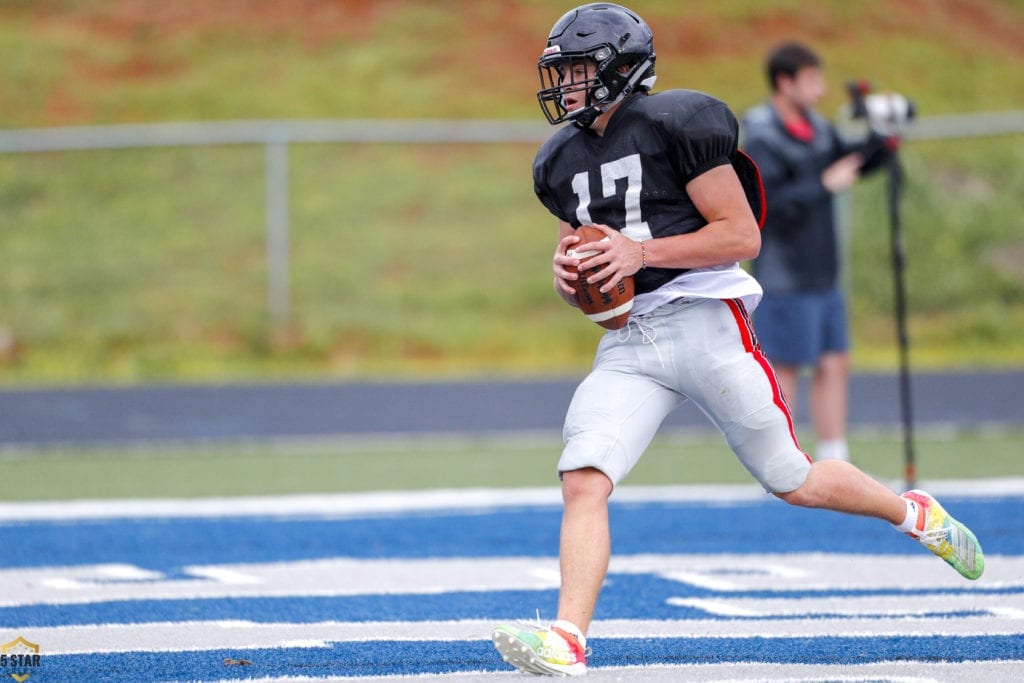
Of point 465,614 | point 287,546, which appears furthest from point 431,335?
point 465,614

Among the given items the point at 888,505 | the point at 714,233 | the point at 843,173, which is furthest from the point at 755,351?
the point at 843,173

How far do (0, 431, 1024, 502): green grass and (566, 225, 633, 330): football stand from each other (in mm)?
4410

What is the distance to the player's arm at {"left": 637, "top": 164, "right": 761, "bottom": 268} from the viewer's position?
4281 mm

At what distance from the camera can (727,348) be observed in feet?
14.3

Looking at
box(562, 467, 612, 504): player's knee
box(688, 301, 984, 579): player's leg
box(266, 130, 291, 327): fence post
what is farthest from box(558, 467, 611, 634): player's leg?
box(266, 130, 291, 327): fence post

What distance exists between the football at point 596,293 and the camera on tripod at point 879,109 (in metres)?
3.97

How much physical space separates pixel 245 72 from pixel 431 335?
8434 mm

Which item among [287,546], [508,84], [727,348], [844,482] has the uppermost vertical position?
[508,84]

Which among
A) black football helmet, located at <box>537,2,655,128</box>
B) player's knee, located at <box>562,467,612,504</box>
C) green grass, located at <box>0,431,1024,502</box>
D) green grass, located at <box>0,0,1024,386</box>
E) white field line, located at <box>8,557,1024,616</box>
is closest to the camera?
player's knee, located at <box>562,467,612,504</box>

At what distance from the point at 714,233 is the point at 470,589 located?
5.97ft

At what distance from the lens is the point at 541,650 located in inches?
150

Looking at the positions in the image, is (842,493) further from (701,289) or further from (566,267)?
(566,267)

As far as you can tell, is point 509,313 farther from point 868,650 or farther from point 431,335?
point 868,650

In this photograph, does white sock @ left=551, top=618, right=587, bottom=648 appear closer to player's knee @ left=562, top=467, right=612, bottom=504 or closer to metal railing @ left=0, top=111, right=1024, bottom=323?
player's knee @ left=562, top=467, right=612, bottom=504
